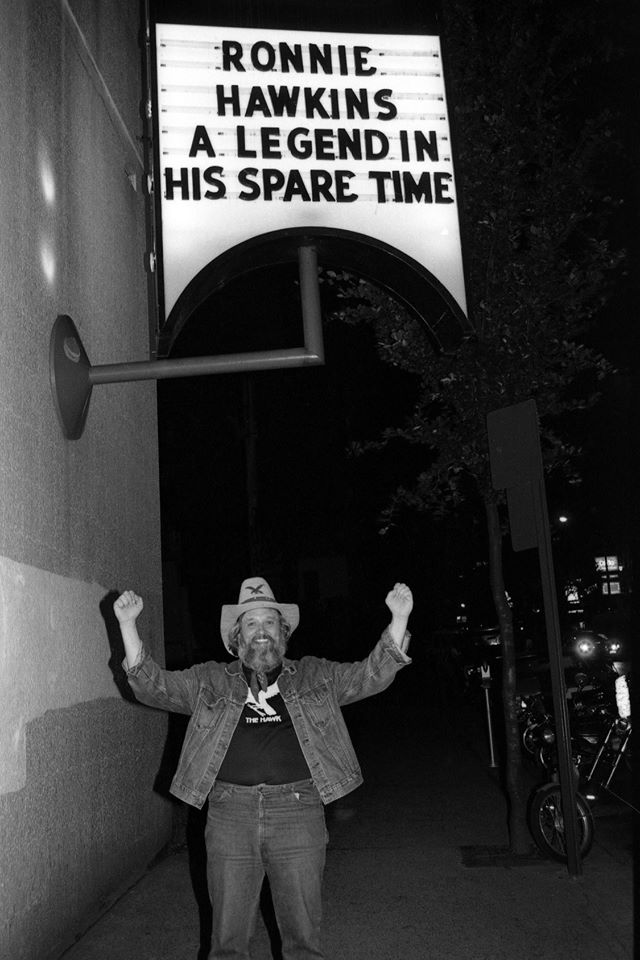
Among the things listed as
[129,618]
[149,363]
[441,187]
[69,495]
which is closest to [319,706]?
[129,618]

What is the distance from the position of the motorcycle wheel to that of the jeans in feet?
10.9

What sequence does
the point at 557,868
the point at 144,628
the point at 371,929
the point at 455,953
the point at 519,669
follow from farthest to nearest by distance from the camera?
1. the point at 519,669
2. the point at 144,628
3. the point at 557,868
4. the point at 371,929
5. the point at 455,953

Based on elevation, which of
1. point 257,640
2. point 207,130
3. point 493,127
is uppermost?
point 493,127

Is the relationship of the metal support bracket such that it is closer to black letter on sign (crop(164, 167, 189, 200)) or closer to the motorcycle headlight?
black letter on sign (crop(164, 167, 189, 200))

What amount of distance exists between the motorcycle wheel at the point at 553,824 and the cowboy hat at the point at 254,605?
135 inches

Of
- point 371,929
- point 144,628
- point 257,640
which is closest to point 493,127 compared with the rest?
point 144,628

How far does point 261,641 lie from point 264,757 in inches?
17.8

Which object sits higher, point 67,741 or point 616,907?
point 67,741

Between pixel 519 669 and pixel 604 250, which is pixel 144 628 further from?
pixel 519 669

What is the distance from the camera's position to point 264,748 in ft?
12.1

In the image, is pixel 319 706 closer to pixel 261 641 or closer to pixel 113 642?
pixel 261 641

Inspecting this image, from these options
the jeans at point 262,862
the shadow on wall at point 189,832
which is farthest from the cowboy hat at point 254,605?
the shadow on wall at point 189,832

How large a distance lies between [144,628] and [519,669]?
8.98 meters

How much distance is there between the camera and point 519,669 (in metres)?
14.6
